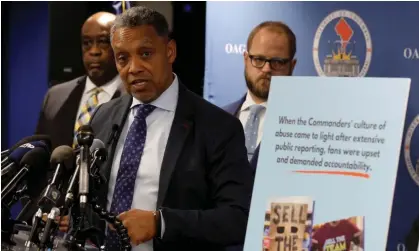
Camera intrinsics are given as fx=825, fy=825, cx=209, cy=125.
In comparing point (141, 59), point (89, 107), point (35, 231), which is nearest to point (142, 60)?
point (141, 59)

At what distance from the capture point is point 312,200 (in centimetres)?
247

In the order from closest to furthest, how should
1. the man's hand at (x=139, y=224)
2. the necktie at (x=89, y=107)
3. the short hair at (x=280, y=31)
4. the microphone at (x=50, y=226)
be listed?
Result: the microphone at (x=50, y=226), the man's hand at (x=139, y=224), the short hair at (x=280, y=31), the necktie at (x=89, y=107)

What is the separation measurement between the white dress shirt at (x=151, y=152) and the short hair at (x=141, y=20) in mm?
221

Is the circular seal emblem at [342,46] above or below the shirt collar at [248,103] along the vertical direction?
above

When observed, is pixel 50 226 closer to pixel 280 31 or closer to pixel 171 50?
pixel 171 50

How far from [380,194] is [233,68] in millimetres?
2733

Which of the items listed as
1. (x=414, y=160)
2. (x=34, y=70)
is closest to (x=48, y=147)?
(x=414, y=160)

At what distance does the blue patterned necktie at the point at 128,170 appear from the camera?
119 inches

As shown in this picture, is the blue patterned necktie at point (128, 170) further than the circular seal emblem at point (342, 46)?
No

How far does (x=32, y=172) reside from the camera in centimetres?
256

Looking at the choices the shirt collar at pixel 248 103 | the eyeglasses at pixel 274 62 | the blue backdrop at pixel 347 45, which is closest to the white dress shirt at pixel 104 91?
the blue backdrop at pixel 347 45

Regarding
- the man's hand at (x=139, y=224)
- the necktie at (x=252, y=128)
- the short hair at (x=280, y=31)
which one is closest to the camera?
the man's hand at (x=139, y=224)

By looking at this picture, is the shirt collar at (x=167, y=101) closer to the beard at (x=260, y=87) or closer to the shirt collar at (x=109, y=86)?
the beard at (x=260, y=87)

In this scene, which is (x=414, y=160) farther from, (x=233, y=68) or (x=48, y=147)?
(x=48, y=147)
